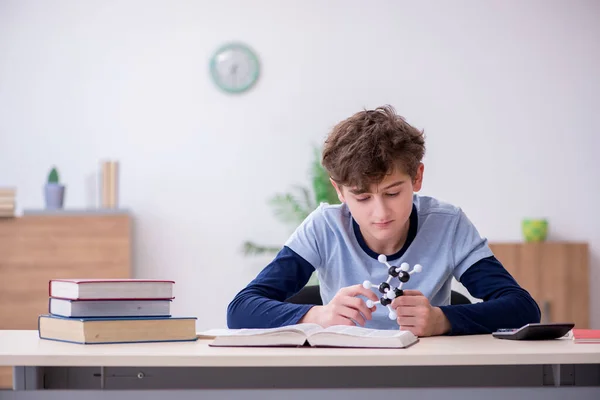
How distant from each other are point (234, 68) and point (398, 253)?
339 centimetres

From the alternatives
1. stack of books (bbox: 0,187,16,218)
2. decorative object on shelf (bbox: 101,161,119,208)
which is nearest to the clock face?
decorative object on shelf (bbox: 101,161,119,208)

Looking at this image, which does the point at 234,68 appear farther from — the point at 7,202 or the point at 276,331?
the point at 276,331

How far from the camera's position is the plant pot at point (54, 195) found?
16.3 feet

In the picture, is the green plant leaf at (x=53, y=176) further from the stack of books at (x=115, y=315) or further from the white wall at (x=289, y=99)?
the stack of books at (x=115, y=315)

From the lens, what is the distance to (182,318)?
173cm

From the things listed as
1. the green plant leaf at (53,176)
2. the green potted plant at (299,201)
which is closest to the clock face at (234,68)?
the green potted plant at (299,201)

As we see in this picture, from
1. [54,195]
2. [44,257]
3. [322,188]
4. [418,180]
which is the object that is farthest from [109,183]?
[418,180]

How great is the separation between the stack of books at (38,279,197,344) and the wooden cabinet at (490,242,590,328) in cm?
353

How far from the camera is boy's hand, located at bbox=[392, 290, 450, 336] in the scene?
177cm

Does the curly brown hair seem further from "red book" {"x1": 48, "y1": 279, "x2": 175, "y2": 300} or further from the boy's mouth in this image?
"red book" {"x1": 48, "y1": 279, "x2": 175, "y2": 300}

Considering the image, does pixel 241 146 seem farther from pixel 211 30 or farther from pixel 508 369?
pixel 508 369

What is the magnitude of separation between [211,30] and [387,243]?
3.49 m

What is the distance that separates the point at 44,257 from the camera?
4809 millimetres

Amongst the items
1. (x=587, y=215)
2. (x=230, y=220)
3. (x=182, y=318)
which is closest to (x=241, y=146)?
(x=230, y=220)
